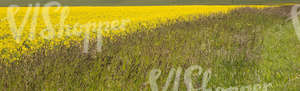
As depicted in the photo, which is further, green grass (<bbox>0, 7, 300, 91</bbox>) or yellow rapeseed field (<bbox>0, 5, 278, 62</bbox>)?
yellow rapeseed field (<bbox>0, 5, 278, 62</bbox>)

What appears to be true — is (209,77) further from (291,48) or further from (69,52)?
(291,48)

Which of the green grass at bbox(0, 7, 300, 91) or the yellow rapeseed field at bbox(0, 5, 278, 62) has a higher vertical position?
the yellow rapeseed field at bbox(0, 5, 278, 62)

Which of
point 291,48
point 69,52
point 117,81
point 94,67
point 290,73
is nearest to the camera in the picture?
point 117,81

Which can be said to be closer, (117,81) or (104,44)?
(117,81)

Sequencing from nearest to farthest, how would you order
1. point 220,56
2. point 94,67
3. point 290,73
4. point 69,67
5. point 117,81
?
point 117,81 < point 69,67 < point 94,67 < point 290,73 < point 220,56

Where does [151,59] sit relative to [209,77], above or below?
above

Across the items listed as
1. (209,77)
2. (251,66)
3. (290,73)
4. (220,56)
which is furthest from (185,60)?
(290,73)

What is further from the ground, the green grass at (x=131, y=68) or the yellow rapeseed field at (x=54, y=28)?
the yellow rapeseed field at (x=54, y=28)

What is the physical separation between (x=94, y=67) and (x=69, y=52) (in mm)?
491

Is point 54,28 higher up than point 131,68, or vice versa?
point 54,28

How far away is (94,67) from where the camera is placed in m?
3.22

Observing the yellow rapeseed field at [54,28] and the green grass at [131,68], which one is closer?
the green grass at [131,68]

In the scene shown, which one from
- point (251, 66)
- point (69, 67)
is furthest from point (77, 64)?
point (251, 66)

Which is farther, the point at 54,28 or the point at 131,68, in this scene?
the point at 54,28
